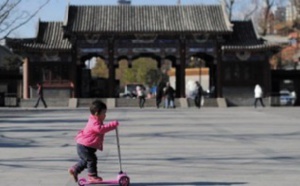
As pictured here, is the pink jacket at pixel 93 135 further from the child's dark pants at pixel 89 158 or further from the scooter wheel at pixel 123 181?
the scooter wheel at pixel 123 181

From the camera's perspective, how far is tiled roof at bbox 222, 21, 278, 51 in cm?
4825

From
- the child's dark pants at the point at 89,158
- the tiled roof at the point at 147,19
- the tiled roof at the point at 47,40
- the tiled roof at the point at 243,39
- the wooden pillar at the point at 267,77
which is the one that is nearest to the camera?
the child's dark pants at the point at 89,158

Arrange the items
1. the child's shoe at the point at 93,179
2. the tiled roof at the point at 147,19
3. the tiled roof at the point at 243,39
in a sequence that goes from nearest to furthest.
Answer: the child's shoe at the point at 93,179 → the tiled roof at the point at 243,39 → the tiled roof at the point at 147,19

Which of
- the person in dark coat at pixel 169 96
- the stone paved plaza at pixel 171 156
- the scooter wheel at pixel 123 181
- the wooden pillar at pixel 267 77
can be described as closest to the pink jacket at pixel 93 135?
the scooter wheel at pixel 123 181

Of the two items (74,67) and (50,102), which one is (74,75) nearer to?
(74,67)

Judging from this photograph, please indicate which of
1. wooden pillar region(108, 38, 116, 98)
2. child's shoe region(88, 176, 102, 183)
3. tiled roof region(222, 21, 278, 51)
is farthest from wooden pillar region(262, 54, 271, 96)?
child's shoe region(88, 176, 102, 183)

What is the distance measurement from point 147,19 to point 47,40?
25.2 ft

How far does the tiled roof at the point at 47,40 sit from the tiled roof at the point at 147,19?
1378mm

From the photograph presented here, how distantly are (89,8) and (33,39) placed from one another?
5339 mm

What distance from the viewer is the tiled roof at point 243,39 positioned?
48.2 meters

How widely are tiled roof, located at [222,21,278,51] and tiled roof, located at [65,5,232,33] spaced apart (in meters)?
1.38

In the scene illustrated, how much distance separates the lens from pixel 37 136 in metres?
20.0

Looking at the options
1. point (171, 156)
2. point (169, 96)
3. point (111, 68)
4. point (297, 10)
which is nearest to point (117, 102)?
point (111, 68)

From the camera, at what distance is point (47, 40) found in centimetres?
4962
